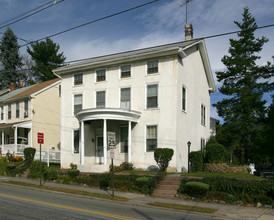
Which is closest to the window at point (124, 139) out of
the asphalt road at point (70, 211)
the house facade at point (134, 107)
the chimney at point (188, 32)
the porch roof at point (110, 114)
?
the house facade at point (134, 107)

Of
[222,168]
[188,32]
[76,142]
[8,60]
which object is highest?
[8,60]

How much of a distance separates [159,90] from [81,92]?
23.3ft

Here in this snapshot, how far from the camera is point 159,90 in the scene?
2148 cm

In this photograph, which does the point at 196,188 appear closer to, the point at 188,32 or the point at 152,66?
the point at 152,66

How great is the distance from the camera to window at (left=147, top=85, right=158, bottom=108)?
854 inches

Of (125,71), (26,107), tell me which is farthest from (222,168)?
(26,107)

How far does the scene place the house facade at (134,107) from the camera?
21.0 m

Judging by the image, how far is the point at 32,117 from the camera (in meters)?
32.0

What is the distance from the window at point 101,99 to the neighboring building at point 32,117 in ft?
35.8

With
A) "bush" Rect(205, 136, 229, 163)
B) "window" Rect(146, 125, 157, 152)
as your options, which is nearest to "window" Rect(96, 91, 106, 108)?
"window" Rect(146, 125, 157, 152)

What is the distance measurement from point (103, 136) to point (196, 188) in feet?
28.7

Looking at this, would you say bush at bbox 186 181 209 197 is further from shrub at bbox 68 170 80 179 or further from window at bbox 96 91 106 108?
window at bbox 96 91 106 108

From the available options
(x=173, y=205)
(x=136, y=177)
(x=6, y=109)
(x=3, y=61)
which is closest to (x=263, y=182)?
(x=173, y=205)

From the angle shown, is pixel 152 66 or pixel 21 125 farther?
pixel 21 125
